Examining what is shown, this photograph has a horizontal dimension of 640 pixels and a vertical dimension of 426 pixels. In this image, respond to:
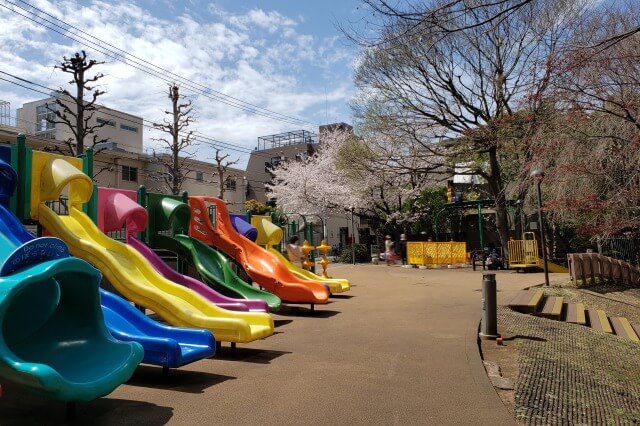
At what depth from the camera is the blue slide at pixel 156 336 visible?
5.30 meters

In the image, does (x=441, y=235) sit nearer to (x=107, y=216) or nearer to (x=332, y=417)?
(x=107, y=216)

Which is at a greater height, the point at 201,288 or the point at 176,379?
the point at 201,288

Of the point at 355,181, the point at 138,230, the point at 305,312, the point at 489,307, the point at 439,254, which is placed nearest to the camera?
the point at 489,307

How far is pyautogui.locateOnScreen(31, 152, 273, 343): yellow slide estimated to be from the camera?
21.6 feet

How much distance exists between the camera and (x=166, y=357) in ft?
17.3

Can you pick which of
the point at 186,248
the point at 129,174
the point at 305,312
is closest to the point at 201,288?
the point at 186,248

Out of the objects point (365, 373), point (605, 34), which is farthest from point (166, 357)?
point (605, 34)

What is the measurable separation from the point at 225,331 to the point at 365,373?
76.0 inches

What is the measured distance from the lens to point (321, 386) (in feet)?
17.8

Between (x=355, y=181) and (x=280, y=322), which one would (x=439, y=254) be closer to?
(x=355, y=181)

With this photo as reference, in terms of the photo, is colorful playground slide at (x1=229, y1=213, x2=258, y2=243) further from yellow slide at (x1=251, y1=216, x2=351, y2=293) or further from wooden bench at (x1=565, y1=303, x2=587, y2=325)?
wooden bench at (x1=565, y1=303, x2=587, y2=325)

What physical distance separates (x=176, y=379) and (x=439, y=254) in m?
22.1

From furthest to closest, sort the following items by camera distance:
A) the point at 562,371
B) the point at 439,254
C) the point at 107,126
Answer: the point at 107,126 < the point at 439,254 < the point at 562,371

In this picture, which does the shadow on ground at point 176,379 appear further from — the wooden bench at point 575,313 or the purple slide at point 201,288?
the wooden bench at point 575,313
